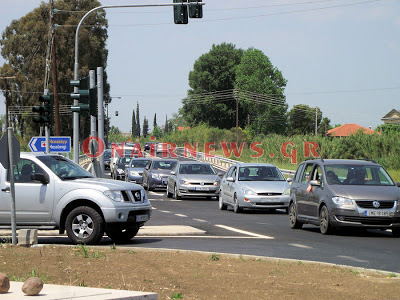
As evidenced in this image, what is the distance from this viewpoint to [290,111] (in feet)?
473

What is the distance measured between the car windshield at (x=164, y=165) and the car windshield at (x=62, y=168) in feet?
72.6

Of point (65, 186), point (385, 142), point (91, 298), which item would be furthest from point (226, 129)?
point (91, 298)

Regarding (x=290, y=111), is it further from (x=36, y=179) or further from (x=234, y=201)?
(x=36, y=179)

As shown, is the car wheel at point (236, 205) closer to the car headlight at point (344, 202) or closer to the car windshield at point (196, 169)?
the car headlight at point (344, 202)

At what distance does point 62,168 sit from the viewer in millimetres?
14648

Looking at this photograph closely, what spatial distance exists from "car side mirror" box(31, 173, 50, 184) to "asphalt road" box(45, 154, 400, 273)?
1.35m

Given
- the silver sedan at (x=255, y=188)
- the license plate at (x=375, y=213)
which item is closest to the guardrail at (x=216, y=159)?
the silver sedan at (x=255, y=188)

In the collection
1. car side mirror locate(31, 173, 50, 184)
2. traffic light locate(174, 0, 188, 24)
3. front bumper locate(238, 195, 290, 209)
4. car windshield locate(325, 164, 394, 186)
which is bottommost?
front bumper locate(238, 195, 290, 209)

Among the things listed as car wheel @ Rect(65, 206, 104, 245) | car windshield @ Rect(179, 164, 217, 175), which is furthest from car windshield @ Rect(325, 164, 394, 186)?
car windshield @ Rect(179, 164, 217, 175)

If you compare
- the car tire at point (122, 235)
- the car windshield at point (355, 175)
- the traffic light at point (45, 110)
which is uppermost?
the traffic light at point (45, 110)

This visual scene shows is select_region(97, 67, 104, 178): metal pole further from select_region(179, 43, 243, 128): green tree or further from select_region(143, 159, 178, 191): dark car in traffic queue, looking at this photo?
select_region(179, 43, 243, 128): green tree

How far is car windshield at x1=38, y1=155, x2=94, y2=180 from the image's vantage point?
1448 centimetres

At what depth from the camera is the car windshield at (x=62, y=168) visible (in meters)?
14.5

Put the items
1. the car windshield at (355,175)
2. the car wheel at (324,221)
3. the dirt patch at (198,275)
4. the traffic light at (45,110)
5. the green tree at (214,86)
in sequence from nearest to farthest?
the dirt patch at (198,275)
the car wheel at (324,221)
the car windshield at (355,175)
the traffic light at (45,110)
the green tree at (214,86)
